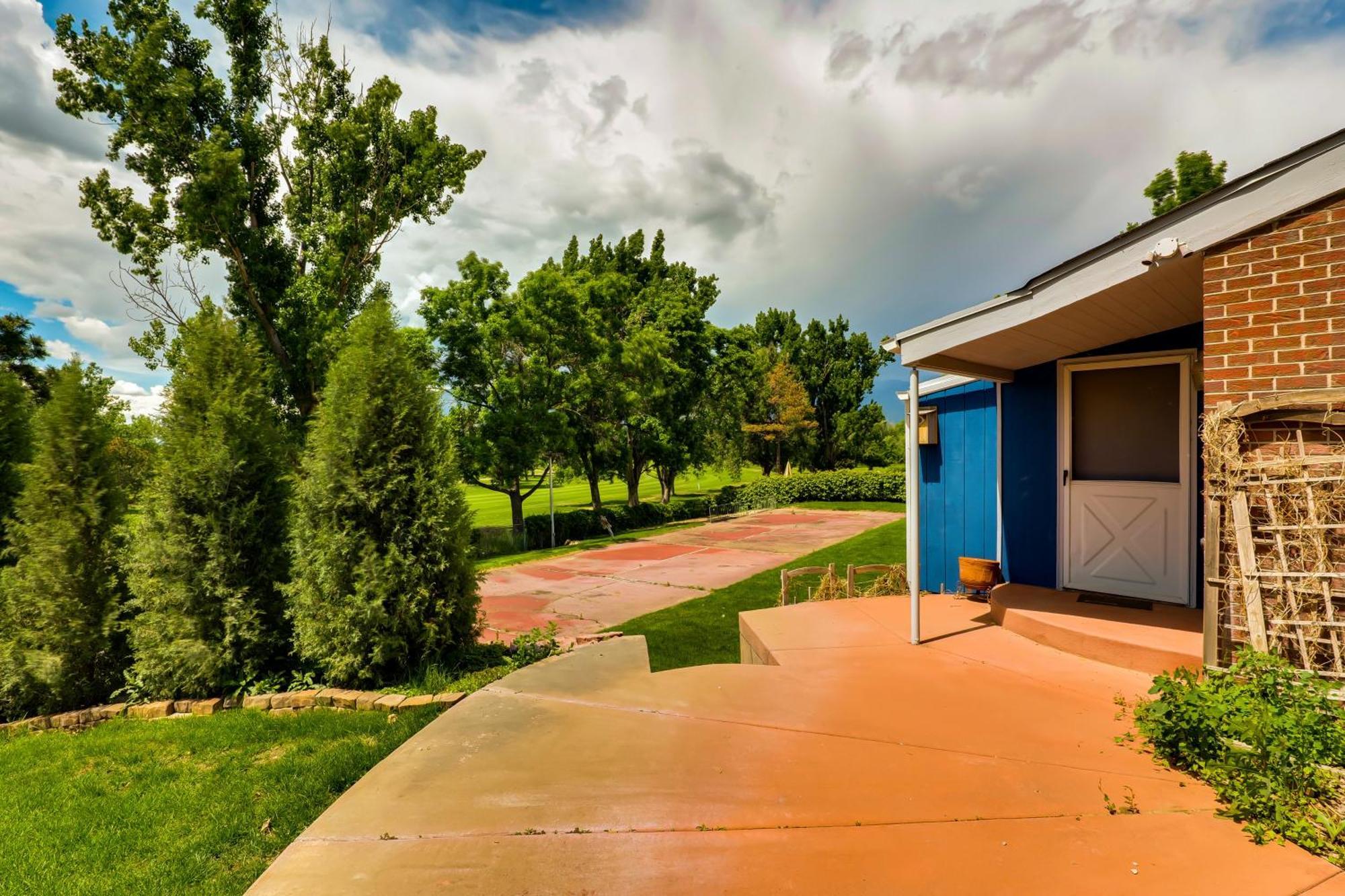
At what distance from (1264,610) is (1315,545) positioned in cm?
39

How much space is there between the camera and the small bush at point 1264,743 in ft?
7.11

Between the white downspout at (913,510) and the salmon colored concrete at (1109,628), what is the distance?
0.92m

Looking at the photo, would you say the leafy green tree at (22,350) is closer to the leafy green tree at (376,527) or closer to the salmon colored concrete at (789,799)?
the leafy green tree at (376,527)

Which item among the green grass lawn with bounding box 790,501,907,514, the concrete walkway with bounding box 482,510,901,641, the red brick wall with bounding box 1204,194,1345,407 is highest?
the red brick wall with bounding box 1204,194,1345,407

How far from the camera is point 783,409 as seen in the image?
110 feet

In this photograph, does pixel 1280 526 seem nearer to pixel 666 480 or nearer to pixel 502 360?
pixel 502 360

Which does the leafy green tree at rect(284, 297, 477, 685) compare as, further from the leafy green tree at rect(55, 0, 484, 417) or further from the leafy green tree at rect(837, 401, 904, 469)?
the leafy green tree at rect(837, 401, 904, 469)

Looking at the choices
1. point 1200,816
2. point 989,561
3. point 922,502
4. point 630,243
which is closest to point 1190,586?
point 989,561

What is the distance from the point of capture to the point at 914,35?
9031mm

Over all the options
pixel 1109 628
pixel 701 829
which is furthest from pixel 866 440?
pixel 701 829

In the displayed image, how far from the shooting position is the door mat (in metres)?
4.88

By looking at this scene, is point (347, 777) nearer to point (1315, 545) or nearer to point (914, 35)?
point (1315, 545)

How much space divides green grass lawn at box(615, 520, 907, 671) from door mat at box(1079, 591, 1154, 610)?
339 cm

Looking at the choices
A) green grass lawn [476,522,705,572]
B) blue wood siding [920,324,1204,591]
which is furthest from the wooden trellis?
green grass lawn [476,522,705,572]
